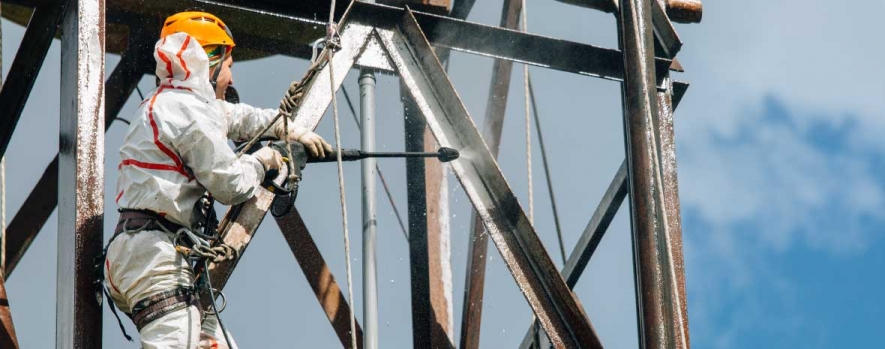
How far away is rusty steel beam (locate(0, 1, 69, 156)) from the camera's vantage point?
22.7ft

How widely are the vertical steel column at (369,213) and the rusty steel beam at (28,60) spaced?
1.56 m

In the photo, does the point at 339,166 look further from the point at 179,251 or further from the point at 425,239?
the point at 425,239

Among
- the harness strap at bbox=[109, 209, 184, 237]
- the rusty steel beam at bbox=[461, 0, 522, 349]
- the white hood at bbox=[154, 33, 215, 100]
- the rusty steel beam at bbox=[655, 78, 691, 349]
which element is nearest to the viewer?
the harness strap at bbox=[109, 209, 184, 237]


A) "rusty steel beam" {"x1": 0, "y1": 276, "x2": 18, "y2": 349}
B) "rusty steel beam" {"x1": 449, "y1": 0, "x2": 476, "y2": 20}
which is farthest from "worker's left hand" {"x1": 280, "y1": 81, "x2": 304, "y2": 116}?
"rusty steel beam" {"x1": 449, "y1": 0, "x2": 476, "y2": 20}

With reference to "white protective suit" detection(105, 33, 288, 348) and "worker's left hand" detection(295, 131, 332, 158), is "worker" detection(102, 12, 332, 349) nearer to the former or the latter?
"white protective suit" detection(105, 33, 288, 348)

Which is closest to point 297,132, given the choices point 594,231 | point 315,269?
point 594,231

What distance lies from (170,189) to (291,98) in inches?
37.1

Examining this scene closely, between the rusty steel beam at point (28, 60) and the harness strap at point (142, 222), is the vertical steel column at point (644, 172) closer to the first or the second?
the harness strap at point (142, 222)

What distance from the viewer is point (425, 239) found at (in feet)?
28.2

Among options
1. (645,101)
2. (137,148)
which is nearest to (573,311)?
(645,101)

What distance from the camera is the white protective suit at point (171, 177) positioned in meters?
5.95

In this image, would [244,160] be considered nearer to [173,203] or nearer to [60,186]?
[173,203]

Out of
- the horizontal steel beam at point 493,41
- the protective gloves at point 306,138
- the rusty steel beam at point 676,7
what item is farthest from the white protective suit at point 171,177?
the rusty steel beam at point 676,7

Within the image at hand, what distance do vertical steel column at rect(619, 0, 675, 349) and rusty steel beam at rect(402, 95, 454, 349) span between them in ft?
5.72
